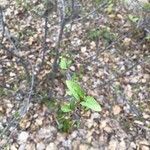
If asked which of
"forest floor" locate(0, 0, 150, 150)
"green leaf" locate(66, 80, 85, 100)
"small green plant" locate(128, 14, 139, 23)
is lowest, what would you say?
"forest floor" locate(0, 0, 150, 150)

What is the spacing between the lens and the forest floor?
11.0ft

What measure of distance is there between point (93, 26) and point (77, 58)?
0.67 m

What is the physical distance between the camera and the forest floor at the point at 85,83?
335cm

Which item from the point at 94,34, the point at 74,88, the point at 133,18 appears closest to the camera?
the point at 74,88

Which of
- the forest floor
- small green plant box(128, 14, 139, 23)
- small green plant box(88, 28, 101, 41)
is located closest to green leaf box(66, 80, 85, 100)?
the forest floor

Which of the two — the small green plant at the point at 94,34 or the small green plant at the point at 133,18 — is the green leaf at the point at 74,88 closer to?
the small green plant at the point at 94,34

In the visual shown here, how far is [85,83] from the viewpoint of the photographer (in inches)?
150

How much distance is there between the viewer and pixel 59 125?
339 cm

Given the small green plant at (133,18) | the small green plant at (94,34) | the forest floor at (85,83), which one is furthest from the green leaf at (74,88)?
the small green plant at (133,18)

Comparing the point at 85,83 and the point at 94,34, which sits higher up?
the point at 94,34

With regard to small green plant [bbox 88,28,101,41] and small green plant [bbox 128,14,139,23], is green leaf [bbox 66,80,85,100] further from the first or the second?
small green plant [bbox 128,14,139,23]

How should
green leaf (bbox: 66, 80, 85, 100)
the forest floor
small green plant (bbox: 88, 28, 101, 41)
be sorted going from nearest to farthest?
green leaf (bbox: 66, 80, 85, 100) → the forest floor → small green plant (bbox: 88, 28, 101, 41)

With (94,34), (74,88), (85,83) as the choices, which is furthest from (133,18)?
(74,88)

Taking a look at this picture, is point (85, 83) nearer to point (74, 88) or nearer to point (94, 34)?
point (94, 34)
